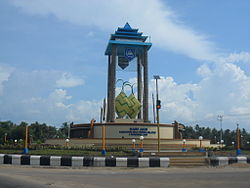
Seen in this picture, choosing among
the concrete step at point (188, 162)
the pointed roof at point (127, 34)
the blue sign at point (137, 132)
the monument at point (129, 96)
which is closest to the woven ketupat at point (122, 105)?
the monument at point (129, 96)

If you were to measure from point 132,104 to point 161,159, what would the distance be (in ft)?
123

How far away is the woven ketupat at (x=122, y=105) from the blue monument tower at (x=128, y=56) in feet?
2.61

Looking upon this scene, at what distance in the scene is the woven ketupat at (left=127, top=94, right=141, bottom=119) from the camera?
54291 mm

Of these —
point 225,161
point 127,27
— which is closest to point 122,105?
point 127,27

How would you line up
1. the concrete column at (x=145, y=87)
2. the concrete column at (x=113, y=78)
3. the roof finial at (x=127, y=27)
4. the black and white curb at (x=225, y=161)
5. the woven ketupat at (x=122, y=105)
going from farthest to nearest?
the roof finial at (x=127, y=27) < the concrete column at (x=145, y=87) < the concrete column at (x=113, y=78) < the woven ketupat at (x=122, y=105) < the black and white curb at (x=225, y=161)

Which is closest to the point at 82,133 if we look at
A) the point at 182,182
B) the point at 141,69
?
the point at 141,69

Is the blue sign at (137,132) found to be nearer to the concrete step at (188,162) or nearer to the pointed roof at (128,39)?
the pointed roof at (128,39)

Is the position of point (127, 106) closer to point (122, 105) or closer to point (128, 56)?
point (122, 105)

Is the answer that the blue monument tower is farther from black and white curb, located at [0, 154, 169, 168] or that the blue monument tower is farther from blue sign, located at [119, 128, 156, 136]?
black and white curb, located at [0, 154, 169, 168]

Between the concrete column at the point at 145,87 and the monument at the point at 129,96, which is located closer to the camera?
the monument at the point at 129,96

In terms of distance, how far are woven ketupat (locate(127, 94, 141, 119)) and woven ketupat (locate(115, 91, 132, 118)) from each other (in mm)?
474

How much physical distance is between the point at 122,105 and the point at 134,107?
6.61 ft

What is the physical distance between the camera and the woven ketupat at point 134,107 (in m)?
54.3

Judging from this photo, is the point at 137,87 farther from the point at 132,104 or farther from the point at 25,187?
the point at 25,187
